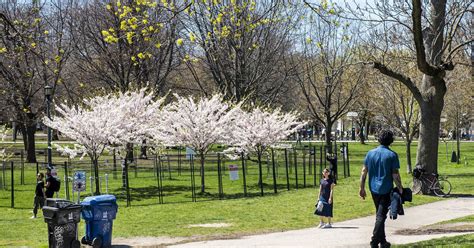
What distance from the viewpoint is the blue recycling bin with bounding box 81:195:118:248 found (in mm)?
13812

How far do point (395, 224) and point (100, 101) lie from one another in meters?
17.0

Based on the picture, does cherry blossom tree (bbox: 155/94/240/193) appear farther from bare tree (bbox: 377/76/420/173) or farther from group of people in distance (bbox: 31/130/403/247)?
group of people in distance (bbox: 31/130/403/247)

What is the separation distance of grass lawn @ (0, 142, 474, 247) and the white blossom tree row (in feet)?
6.80

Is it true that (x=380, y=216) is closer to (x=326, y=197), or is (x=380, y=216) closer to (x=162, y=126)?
(x=326, y=197)

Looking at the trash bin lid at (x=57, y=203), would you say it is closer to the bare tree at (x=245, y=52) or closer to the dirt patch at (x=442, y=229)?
the dirt patch at (x=442, y=229)

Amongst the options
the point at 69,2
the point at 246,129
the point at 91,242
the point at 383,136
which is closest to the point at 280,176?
the point at 246,129

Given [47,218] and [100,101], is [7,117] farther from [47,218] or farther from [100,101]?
[47,218]

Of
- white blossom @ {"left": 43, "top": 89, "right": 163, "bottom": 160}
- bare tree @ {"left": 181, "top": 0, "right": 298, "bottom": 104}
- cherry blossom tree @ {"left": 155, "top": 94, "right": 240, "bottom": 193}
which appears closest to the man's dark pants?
white blossom @ {"left": 43, "top": 89, "right": 163, "bottom": 160}

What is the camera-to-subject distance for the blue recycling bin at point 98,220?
544 inches

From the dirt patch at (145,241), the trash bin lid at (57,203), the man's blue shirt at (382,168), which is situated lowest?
the dirt patch at (145,241)

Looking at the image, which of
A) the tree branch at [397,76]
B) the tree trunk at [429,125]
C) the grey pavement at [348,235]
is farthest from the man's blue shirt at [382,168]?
the tree trunk at [429,125]

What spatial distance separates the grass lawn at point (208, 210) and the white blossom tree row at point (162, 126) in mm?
2074

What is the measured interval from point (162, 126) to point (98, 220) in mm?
15600

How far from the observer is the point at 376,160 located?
33.2ft
